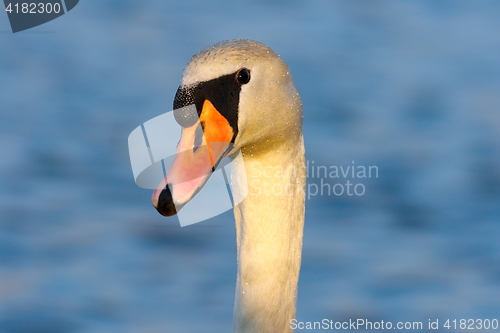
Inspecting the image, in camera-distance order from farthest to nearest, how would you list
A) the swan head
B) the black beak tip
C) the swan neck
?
the swan neck → the swan head → the black beak tip

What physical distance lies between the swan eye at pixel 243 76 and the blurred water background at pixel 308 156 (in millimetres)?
3307

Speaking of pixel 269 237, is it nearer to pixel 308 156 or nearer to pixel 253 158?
pixel 253 158

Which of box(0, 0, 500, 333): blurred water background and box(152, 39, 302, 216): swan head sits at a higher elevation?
box(0, 0, 500, 333): blurred water background

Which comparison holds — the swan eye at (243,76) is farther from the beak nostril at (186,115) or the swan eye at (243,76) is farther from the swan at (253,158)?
the beak nostril at (186,115)

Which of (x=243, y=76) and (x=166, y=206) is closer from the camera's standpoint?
(x=166, y=206)

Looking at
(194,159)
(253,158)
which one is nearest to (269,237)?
(253,158)

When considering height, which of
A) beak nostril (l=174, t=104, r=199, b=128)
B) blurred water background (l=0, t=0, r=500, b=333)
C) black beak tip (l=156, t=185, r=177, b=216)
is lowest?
black beak tip (l=156, t=185, r=177, b=216)

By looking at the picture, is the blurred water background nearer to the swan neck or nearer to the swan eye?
the swan neck

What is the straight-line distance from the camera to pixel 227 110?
3.08m


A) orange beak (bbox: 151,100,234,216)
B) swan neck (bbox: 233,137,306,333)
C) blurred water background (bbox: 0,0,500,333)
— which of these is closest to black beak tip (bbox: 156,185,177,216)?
orange beak (bbox: 151,100,234,216)

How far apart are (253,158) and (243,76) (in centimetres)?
33

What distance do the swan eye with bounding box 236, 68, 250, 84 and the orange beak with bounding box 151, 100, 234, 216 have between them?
0.14m

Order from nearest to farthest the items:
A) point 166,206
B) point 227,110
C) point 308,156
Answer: point 166,206 → point 227,110 → point 308,156

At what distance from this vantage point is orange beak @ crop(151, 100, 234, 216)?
284 centimetres
